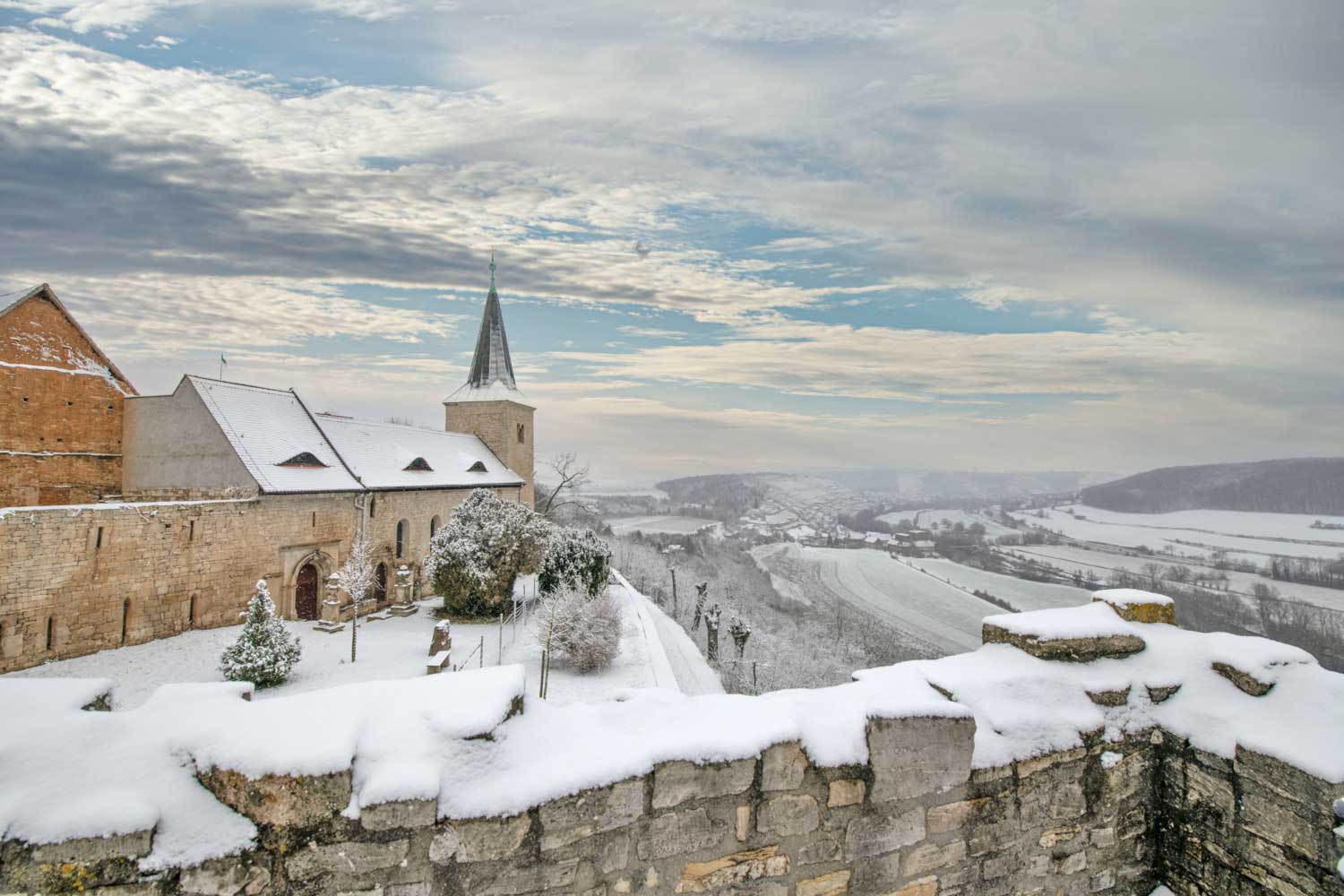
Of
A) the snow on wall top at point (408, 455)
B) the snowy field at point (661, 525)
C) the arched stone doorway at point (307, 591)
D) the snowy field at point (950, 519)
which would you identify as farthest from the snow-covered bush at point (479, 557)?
the snowy field at point (950, 519)

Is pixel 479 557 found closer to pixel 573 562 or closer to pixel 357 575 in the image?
pixel 573 562

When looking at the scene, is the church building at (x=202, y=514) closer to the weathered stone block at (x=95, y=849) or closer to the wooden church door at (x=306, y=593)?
the wooden church door at (x=306, y=593)

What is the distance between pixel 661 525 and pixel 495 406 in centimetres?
5541

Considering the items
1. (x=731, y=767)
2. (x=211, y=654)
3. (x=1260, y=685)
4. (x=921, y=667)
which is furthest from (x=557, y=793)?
(x=211, y=654)

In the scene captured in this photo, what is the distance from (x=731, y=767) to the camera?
294 cm

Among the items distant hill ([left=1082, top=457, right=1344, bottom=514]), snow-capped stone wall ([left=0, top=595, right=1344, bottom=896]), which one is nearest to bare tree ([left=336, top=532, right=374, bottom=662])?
snow-capped stone wall ([left=0, top=595, right=1344, bottom=896])

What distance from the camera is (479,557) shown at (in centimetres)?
2103

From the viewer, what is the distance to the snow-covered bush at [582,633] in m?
16.5

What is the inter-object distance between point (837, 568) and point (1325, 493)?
32.3 meters

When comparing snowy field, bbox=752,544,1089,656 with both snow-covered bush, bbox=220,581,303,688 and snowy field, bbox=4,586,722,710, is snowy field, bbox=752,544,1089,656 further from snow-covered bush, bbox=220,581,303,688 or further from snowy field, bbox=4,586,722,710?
snow-covered bush, bbox=220,581,303,688

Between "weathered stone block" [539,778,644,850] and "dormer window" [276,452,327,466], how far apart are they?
21921 mm

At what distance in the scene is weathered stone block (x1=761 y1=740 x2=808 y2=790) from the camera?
3.00m

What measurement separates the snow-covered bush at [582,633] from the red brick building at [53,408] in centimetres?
1706

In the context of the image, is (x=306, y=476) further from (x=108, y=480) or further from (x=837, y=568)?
(x=837, y=568)
